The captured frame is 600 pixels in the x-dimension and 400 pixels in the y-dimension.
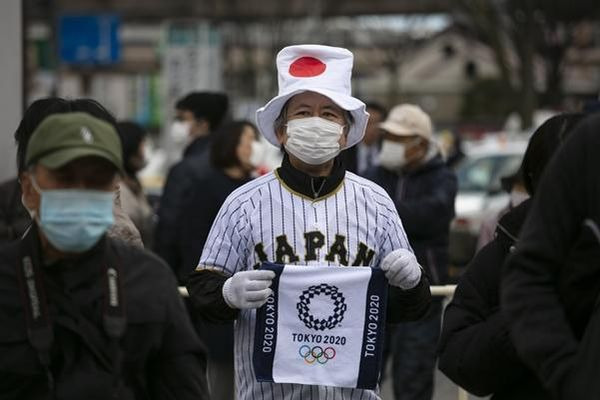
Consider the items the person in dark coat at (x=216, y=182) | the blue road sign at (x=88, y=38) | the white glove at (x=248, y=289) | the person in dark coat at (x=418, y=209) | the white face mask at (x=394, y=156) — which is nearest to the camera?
the white glove at (x=248, y=289)

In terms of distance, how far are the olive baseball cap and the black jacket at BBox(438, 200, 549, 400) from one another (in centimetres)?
124

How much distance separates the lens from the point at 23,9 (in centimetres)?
1220

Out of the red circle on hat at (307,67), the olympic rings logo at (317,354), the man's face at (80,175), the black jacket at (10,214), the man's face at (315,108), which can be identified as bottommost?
the black jacket at (10,214)

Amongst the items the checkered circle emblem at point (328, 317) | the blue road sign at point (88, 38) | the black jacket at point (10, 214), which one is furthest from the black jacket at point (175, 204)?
the blue road sign at point (88, 38)

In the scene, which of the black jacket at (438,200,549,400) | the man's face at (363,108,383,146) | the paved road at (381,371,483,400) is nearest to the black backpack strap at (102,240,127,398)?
the black jacket at (438,200,549,400)

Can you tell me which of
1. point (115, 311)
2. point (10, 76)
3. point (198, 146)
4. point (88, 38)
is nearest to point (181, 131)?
point (10, 76)

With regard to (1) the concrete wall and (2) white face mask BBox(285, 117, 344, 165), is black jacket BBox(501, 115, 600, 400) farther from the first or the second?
(1) the concrete wall

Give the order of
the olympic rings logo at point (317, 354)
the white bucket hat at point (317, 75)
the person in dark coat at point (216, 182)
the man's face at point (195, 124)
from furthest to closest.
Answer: the man's face at point (195, 124) → the person in dark coat at point (216, 182) → the white bucket hat at point (317, 75) → the olympic rings logo at point (317, 354)

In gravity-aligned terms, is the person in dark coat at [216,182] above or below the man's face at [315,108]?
below

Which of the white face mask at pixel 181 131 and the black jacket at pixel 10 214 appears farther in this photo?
the white face mask at pixel 181 131

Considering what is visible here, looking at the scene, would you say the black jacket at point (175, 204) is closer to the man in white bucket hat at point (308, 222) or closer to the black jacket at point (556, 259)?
the man in white bucket hat at point (308, 222)

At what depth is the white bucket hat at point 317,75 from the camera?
5020 mm

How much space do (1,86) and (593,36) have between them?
135 feet

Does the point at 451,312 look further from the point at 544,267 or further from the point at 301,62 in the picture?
the point at 301,62
